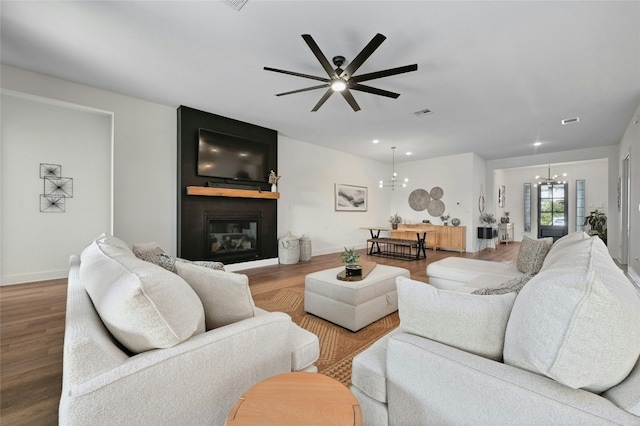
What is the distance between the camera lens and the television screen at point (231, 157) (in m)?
4.57

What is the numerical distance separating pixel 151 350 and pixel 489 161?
971cm

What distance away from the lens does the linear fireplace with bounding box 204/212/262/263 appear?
15.6 ft

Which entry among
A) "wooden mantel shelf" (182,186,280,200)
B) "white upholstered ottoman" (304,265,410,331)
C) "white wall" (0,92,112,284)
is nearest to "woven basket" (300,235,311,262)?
"wooden mantel shelf" (182,186,280,200)

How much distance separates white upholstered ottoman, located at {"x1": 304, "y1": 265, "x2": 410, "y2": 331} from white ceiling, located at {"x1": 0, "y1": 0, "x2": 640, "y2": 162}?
93.2 inches

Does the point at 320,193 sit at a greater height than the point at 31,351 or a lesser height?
greater

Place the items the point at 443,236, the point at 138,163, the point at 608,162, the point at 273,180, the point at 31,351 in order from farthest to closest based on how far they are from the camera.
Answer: the point at 443,236 < the point at 608,162 < the point at 273,180 < the point at 138,163 < the point at 31,351

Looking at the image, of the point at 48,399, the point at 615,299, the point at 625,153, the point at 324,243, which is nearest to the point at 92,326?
the point at 48,399

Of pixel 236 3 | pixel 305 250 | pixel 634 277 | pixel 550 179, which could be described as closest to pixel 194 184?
pixel 305 250

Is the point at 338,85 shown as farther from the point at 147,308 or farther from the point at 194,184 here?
the point at 194,184

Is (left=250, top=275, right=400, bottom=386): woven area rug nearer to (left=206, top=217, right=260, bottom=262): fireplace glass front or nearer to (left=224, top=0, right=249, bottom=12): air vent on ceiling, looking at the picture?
(left=206, top=217, right=260, bottom=262): fireplace glass front

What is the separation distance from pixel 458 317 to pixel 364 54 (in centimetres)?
223

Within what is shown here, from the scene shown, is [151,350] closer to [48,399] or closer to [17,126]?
[48,399]

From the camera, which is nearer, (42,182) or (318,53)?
(318,53)

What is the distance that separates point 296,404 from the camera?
82 cm
